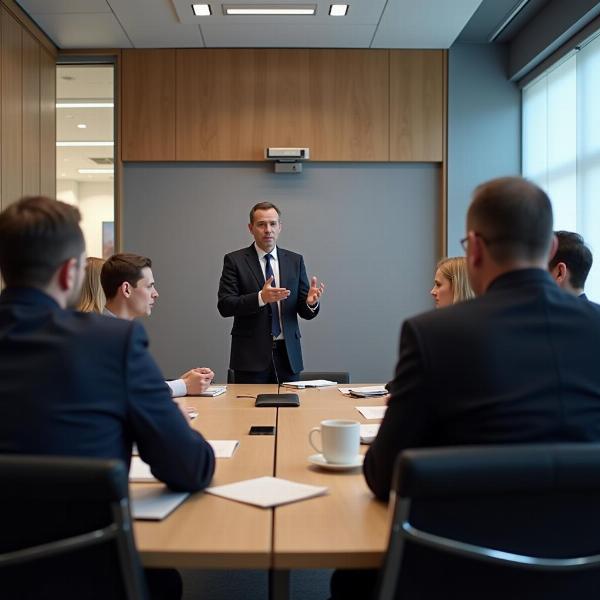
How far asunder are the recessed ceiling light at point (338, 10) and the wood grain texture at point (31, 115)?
2.38 meters

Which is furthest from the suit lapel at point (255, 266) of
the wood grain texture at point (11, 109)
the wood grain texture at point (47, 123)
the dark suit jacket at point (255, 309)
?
the wood grain texture at point (47, 123)

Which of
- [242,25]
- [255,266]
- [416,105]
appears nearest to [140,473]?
[255,266]

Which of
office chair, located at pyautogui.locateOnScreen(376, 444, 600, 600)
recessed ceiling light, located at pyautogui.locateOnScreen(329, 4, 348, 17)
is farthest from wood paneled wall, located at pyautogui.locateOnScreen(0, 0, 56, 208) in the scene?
office chair, located at pyautogui.locateOnScreen(376, 444, 600, 600)

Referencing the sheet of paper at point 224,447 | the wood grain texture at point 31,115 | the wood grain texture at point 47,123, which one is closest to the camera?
the sheet of paper at point 224,447

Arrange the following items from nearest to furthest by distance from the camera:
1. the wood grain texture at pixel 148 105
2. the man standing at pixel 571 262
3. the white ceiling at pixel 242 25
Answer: the man standing at pixel 571 262 → the white ceiling at pixel 242 25 → the wood grain texture at pixel 148 105

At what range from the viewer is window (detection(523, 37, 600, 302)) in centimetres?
496

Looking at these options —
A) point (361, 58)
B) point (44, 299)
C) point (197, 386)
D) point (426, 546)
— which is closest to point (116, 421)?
point (44, 299)

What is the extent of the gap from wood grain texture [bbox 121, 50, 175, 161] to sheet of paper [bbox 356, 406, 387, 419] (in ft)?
13.2

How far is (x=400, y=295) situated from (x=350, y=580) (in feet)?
15.7

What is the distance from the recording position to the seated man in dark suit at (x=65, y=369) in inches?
52.5

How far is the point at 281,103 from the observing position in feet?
20.5

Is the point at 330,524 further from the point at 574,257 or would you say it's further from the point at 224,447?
the point at 574,257

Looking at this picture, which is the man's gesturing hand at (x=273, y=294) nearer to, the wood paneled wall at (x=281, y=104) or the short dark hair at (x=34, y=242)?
the wood paneled wall at (x=281, y=104)

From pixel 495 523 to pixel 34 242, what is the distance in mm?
1036
